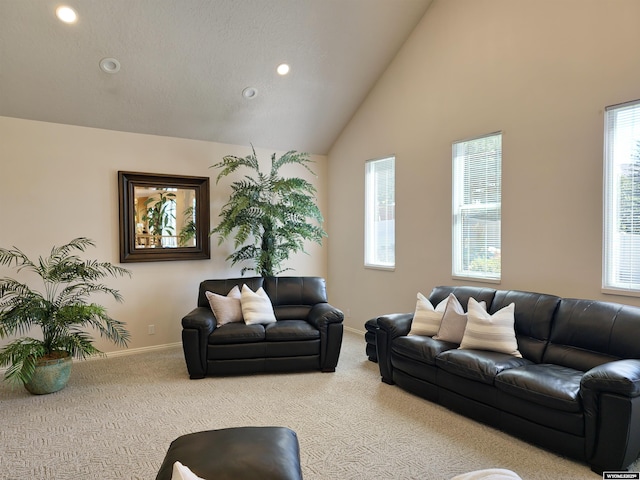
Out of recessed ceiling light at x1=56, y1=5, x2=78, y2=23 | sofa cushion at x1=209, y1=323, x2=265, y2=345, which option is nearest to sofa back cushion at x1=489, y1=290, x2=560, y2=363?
sofa cushion at x1=209, y1=323, x2=265, y2=345

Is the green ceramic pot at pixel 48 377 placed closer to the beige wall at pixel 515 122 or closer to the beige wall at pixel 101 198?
the beige wall at pixel 101 198

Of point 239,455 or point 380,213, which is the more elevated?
point 380,213

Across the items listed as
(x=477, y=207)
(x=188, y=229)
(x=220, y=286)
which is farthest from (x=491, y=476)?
(x=188, y=229)

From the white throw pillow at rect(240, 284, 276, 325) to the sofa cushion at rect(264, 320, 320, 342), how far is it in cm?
14

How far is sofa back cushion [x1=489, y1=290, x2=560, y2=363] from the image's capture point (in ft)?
10.5

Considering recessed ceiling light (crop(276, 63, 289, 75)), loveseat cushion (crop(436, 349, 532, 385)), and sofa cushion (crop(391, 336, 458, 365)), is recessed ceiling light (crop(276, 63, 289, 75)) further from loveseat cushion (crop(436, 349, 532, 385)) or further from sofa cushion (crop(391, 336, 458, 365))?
loveseat cushion (crop(436, 349, 532, 385))

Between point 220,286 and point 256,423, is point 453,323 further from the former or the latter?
point 220,286

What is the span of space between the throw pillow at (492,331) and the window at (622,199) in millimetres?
824


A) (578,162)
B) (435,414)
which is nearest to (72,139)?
(435,414)

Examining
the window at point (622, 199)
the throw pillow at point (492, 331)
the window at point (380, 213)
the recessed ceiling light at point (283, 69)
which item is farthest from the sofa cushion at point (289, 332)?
the recessed ceiling light at point (283, 69)

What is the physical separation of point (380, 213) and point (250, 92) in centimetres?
235

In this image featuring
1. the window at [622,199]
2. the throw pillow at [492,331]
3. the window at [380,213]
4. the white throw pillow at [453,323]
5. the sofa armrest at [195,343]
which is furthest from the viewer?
the window at [380,213]

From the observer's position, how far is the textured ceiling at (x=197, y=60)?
3750 millimetres

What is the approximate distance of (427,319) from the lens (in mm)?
3756
